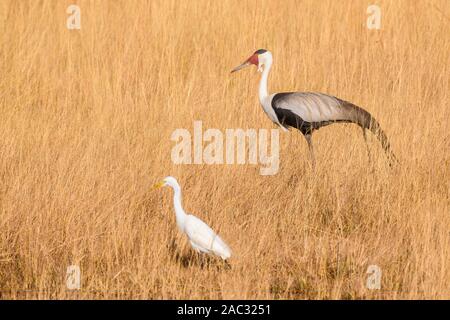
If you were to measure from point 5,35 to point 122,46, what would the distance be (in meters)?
0.95

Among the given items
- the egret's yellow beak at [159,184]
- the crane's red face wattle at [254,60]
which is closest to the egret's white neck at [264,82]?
the crane's red face wattle at [254,60]

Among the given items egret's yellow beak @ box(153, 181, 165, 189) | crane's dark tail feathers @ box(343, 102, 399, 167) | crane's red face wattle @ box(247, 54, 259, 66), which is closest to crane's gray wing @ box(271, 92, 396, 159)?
crane's dark tail feathers @ box(343, 102, 399, 167)

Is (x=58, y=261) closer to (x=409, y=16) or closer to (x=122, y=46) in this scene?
(x=122, y=46)

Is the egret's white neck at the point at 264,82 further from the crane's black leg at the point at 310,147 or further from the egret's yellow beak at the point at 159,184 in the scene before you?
the egret's yellow beak at the point at 159,184

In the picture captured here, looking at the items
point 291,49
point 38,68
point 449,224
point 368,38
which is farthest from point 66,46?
point 449,224

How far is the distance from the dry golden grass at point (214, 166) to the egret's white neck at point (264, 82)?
0.16 metres

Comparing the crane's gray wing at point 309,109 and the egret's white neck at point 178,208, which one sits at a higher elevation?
the crane's gray wing at point 309,109

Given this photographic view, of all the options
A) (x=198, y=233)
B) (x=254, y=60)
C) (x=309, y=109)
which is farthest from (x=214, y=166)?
(x=254, y=60)

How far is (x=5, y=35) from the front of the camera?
7.75 m

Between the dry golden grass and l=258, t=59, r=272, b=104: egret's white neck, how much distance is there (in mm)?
164

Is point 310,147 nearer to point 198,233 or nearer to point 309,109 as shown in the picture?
point 309,109

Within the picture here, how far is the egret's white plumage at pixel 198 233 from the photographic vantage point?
4.68m

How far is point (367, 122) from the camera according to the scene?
6.28 m
